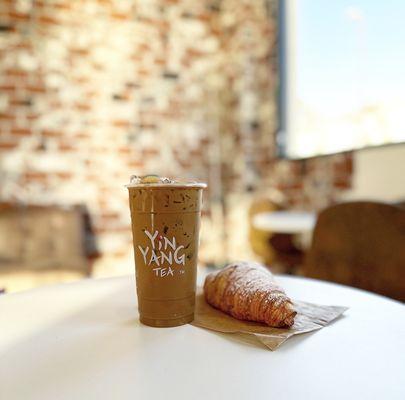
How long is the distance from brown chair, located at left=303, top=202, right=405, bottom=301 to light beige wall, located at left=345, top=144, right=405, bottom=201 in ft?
3.64

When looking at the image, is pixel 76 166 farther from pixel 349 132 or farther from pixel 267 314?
pixel 267 314

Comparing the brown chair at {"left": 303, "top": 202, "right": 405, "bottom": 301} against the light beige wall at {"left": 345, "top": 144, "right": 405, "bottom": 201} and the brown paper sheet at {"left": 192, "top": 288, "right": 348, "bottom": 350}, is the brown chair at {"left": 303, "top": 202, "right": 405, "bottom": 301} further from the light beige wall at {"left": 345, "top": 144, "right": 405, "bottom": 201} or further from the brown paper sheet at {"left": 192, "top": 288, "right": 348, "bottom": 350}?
the light beige wall at {"left": 345, "top": 144, "right": 405, "bottom": 201}

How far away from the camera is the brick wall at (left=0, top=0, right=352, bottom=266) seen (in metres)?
2.78

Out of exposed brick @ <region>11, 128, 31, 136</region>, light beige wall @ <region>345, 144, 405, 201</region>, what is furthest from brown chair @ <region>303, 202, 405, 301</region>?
exposed brick @ <region>11, 128, 31, 136</region>

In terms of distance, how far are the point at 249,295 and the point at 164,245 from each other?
5.3 inches

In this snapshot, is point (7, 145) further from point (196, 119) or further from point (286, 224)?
point (286, 224)

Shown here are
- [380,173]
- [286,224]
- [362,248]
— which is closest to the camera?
[362,248]

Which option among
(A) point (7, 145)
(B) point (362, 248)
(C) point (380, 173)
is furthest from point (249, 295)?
(A) point (7, 145)

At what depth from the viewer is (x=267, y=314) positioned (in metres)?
0.51

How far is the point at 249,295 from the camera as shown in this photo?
0.53 meters

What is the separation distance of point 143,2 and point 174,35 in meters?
0.34

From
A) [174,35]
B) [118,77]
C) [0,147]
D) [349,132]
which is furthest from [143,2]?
[349,132]

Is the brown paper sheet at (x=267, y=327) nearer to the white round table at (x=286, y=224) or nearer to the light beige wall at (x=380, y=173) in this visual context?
the white round table at (x=286, y=224)

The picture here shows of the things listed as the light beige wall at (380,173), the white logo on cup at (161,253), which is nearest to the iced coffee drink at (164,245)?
the white logo on cup at (161,253)
